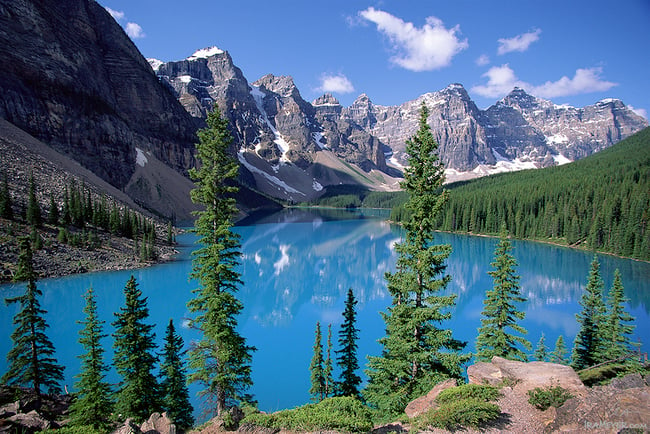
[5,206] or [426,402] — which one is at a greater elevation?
[5,206]

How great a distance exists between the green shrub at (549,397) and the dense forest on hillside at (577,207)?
6488 centimetres

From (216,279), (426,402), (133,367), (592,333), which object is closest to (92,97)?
(133,367)

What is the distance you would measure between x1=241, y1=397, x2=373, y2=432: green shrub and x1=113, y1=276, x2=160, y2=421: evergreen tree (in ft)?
18.8

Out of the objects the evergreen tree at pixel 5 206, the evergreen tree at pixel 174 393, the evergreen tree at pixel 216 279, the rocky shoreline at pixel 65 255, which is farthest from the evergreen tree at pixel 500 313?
the evergreen tree at pixel 5 206

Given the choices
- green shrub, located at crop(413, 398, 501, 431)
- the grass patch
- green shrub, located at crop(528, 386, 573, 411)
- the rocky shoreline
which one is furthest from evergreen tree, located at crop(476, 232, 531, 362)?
the rocky shoreline

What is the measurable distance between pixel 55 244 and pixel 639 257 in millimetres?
86159

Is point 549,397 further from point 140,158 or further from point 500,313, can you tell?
point 140,158

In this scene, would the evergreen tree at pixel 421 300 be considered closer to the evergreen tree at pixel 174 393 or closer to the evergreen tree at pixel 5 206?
the evergreen tree at pixel 174 393

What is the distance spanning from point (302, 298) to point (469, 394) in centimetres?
3050

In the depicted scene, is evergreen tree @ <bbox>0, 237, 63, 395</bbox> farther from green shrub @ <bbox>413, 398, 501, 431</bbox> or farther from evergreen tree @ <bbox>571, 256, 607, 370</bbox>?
evergreen tree @ <bbox>571, 256, 607, 370</bbox>

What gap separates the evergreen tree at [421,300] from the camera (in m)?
11.9

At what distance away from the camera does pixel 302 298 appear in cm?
3916

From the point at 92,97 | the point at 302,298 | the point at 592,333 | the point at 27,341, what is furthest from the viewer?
the point at 92,97

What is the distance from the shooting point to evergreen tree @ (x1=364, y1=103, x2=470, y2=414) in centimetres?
1185
